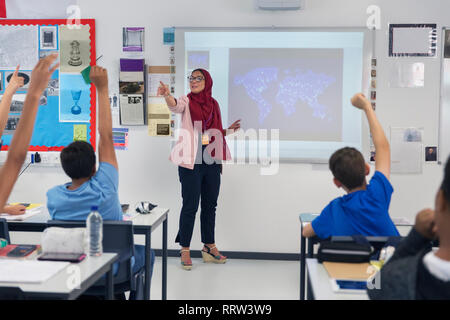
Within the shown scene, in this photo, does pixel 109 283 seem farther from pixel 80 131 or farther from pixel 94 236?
pixel 80 131

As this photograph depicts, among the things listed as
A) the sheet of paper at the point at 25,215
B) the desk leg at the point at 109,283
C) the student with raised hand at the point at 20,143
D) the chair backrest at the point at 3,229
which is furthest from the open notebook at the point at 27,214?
the student with raised hand at the point at 20,143

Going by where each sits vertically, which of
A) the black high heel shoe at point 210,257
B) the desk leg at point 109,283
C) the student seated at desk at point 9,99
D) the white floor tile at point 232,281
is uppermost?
the student seated at desk at point 9,99

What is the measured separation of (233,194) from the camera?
433 centimetres

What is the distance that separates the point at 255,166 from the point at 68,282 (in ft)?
9.42

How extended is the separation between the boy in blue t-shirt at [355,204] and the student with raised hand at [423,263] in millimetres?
590

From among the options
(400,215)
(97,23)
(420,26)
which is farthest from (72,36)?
(400,215)

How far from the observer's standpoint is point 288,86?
424cm

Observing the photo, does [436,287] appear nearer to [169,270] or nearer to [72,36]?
[169,270]

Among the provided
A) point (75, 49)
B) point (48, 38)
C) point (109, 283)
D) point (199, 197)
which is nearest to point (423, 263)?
point (109, 283)

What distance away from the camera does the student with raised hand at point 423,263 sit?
120 cm

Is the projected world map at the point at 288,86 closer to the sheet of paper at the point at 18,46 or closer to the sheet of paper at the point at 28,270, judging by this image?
the sheet of paper at the point at 18,46

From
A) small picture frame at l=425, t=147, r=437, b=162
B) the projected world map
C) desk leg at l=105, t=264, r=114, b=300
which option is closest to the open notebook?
desk leg at l=105, t=264, r=114, b=300

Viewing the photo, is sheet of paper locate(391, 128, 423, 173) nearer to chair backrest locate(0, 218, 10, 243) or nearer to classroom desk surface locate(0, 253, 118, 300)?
classroom desk surface locate(0, 253, 118, 300)

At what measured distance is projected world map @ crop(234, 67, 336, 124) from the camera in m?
4.22
